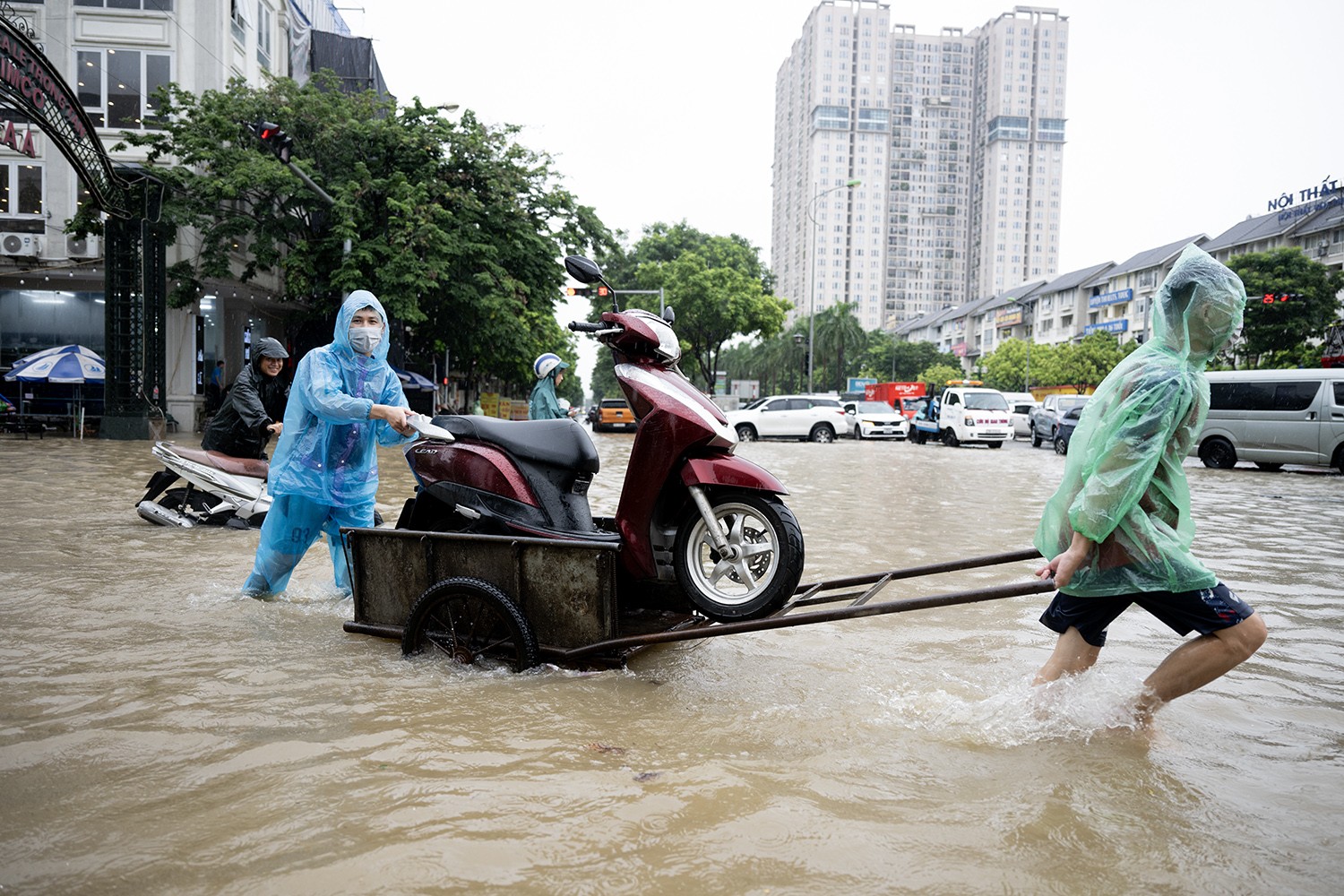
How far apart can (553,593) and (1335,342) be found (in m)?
39.7

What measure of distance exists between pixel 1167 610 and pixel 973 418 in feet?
82.3

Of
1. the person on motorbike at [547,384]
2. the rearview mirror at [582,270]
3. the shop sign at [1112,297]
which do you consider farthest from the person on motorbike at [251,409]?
the shop sign at [1112,297]

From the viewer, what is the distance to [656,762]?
121 inches

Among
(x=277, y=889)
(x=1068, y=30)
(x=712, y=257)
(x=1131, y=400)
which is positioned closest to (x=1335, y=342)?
(x=712, y=257)

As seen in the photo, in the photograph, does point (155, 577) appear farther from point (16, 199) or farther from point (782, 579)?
point (16, 199)

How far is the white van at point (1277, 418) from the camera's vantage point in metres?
16.6

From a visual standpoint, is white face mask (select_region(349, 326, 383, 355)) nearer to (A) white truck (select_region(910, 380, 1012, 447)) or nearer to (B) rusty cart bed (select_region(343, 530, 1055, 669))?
(B) rusty cart bed (select_region(343, 530, 1055, 669))

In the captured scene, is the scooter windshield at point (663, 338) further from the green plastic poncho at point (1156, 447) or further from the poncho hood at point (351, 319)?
the green plastic poncho at point (1156, 447)

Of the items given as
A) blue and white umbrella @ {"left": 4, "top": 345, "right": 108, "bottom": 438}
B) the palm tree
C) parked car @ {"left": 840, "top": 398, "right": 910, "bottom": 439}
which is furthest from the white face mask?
the palm tree

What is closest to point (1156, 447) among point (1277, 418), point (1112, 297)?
point (1277, 418)

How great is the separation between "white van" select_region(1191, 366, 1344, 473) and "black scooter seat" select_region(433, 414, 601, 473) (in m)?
16.5

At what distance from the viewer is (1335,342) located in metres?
34.6

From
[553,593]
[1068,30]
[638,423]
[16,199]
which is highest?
[1068,30]

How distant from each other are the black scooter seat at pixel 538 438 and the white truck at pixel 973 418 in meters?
24.3
